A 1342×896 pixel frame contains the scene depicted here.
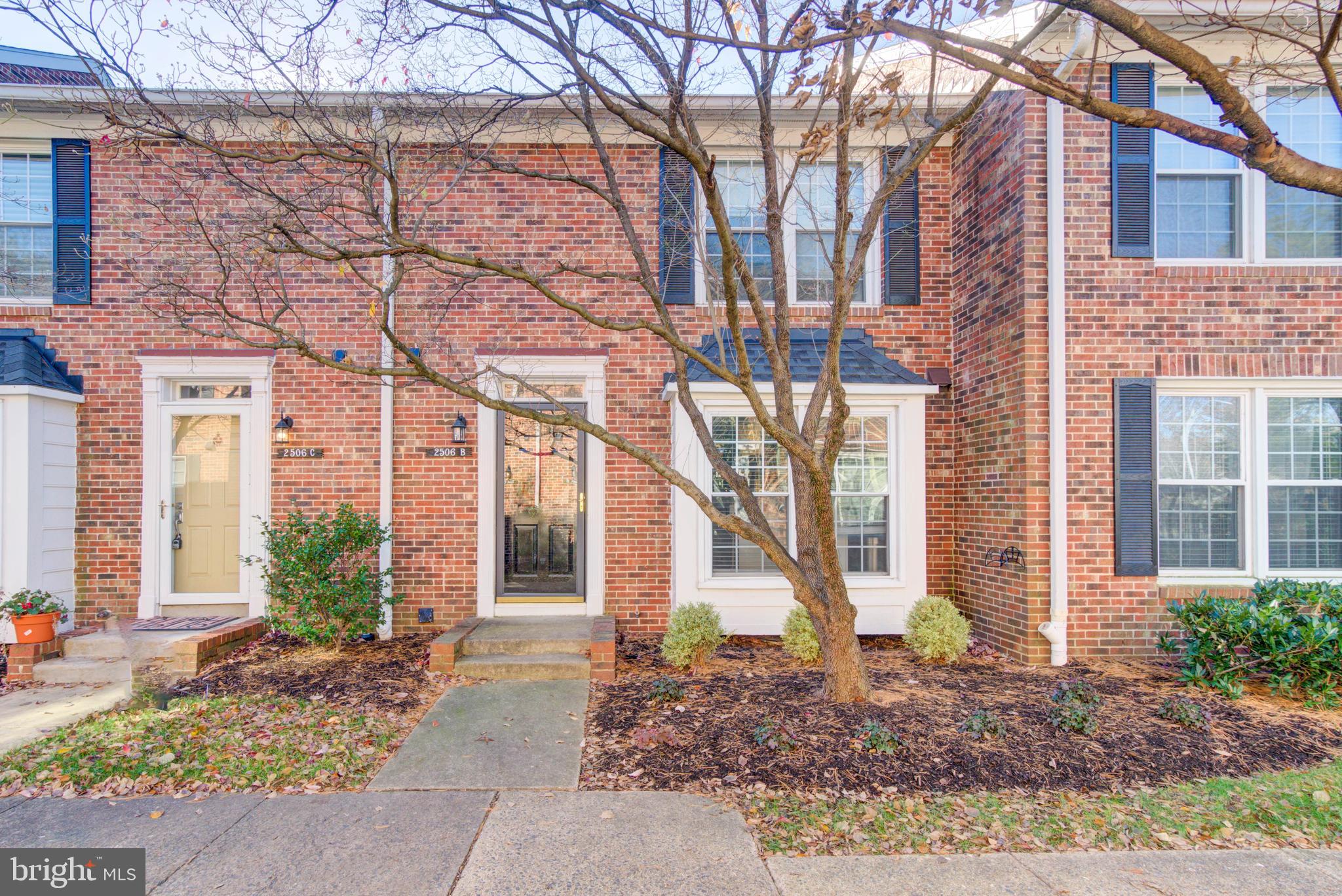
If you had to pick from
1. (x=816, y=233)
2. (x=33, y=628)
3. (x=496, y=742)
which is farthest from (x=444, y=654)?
(x=816, y=233)

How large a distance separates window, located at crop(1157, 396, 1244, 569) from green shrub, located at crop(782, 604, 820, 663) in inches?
126

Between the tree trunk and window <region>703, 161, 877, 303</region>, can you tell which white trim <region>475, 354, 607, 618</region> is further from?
the tree trunk

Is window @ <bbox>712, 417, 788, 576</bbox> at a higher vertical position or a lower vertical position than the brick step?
higher

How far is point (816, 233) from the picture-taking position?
7.30 m

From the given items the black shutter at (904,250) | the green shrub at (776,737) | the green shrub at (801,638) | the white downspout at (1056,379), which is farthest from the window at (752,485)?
the green shrub at (776,737)

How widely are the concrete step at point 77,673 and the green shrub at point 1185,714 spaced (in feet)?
25.8

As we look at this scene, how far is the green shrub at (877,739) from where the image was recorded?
13.4 ft

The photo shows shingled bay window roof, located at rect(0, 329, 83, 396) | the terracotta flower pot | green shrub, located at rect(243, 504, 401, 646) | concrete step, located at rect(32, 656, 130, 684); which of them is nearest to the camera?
concrete step, located at rect(32, 656, 130, 684)

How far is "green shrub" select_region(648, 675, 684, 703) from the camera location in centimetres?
506

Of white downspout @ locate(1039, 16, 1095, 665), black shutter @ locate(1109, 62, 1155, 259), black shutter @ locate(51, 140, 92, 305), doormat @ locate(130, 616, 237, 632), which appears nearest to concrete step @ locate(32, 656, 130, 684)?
doormat @ locate(130, 616, 237, 632)

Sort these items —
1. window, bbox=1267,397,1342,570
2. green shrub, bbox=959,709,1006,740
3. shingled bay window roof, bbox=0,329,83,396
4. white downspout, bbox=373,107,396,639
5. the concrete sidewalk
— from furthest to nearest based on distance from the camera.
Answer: white downspout, bbox=373,107,396,639
shingled bay window roof, bbox=0,329,83,396
window, bbox=1267,397,1342,570
green shrub, bbox=959,709,1006,740
the concrete sidewalk

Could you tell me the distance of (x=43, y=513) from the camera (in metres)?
6.55

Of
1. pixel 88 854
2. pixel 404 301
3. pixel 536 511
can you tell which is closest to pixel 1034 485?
pixel 536 511

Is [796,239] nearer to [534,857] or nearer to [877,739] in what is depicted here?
[877,739]
